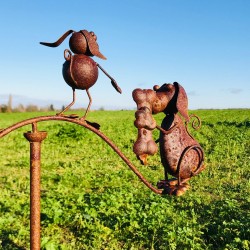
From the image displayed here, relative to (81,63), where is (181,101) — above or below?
below

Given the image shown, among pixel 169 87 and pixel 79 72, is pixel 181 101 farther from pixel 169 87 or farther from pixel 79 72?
pixel 79 72

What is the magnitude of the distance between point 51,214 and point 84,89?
4.41 meters

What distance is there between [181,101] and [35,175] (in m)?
0.93

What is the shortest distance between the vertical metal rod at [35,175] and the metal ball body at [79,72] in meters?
0.31

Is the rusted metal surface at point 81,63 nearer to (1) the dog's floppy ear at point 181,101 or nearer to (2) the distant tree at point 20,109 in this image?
(1) the dog's floppy ear at point 181,101

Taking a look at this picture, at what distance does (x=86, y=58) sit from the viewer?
77.8 inches

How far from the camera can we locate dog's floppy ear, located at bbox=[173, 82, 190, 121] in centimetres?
211

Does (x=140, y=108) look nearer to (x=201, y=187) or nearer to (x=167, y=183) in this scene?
(x=167, y=183)

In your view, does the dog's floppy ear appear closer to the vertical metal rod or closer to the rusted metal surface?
the rusted metal surface

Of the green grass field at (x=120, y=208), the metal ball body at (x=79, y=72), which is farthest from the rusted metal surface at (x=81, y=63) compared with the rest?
the green grass field at (x=120, y=208)

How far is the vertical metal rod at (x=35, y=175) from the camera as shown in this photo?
1945mm

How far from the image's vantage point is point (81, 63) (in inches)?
76.6

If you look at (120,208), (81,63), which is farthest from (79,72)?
(120,208)

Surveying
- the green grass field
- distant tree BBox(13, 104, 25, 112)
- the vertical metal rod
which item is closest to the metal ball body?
the vertical metal rod
